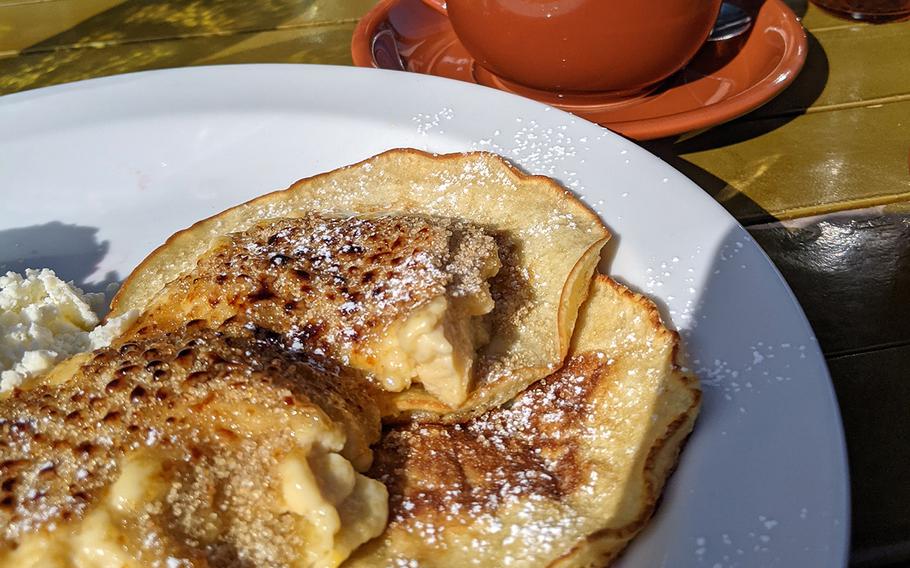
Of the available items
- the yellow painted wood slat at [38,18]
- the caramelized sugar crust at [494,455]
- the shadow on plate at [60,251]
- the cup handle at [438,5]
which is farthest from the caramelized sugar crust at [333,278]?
the yellow painted wood slat at [38,18]

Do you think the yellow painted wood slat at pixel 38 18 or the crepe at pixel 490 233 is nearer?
the crepe at pixel 490 233

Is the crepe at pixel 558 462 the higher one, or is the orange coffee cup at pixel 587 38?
the orange coffee cup at pixel 587 38

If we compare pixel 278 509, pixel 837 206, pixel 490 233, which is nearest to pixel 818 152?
pixel 837 206

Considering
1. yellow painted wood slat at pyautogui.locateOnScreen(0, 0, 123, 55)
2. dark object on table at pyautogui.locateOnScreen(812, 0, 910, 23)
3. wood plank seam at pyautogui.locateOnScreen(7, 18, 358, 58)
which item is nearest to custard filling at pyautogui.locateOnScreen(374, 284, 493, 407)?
wood plank seam at pyautogui.locateOnScreen(7, 18, 358, 58)

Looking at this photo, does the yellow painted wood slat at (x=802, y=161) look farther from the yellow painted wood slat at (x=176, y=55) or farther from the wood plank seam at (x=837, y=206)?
the yellow painted wood slat at (x=176, y=55)

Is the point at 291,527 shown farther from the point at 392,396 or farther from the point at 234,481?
the point at 392,396

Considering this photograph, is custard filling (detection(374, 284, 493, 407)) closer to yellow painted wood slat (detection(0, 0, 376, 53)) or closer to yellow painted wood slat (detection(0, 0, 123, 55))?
yellow painted wood slat (detection(0, 0, 376, 53))
